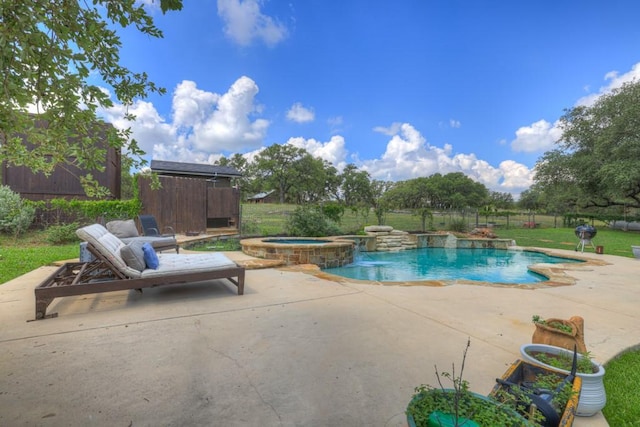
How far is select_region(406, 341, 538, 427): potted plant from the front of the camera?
3.93ft

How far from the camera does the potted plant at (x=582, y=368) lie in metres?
1.70

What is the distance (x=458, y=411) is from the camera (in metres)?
1.31

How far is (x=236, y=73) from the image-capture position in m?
10.9

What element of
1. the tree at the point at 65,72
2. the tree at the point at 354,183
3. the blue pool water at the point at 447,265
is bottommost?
the blue pool water at the point at 447,265

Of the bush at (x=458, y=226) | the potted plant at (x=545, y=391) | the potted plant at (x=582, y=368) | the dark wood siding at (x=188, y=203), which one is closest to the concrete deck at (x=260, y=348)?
the potted plant at (x=582, y=368)

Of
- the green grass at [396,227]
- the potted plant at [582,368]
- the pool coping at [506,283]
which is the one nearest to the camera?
the potted plant at [582,368]

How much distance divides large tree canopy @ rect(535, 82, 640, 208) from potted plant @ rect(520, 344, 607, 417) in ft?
56.1

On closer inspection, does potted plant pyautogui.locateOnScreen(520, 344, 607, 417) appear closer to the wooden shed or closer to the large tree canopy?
the wooden shed

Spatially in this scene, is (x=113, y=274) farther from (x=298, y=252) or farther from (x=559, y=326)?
(x=559, y=326)

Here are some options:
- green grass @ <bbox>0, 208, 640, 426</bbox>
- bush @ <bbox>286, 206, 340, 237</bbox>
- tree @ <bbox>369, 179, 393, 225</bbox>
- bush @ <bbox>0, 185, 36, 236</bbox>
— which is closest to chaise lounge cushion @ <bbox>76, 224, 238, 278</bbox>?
green grass @ <bbox>0, 208, 640, 426</bbox>

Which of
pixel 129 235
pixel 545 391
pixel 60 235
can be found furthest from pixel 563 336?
pixel 60 235

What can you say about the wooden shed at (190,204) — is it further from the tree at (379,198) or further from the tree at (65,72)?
the tree at (65,72)

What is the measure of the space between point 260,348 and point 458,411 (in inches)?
62.3

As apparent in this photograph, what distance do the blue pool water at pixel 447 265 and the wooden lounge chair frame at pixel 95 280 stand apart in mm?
3853
